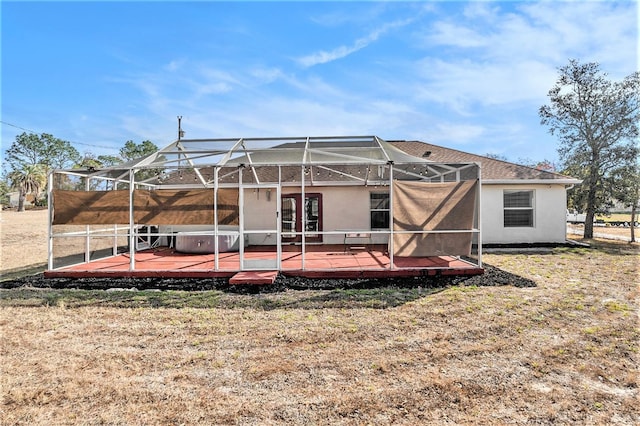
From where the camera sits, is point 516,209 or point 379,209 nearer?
point 379,209

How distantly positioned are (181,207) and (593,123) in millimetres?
18866

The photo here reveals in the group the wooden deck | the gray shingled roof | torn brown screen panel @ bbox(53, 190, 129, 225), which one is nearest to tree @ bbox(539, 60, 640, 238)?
the gray shingled roof

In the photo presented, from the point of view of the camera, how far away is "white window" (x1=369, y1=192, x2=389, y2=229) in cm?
1263

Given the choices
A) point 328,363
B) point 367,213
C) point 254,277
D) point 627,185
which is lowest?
point 328,363

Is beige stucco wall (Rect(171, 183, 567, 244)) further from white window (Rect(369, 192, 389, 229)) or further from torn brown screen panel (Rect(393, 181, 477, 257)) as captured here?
torn brown screen panel (Rect(393, 181, 477, 257))

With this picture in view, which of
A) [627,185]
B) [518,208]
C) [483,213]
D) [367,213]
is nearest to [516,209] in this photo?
[518,208]

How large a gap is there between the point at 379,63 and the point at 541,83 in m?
10.8

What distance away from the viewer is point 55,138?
56.6m

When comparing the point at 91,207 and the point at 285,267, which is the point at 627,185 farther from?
the point at 91,207

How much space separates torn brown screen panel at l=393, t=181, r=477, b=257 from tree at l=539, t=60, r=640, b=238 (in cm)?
1350

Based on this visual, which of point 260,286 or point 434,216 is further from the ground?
point 434,216

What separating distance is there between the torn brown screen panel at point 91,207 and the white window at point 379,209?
26.9 ft

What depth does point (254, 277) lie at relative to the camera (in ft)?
22.3

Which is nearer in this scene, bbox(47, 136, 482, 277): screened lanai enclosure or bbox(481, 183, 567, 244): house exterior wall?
bbox(47, 136, 482, 277): screened lanai enclosure
